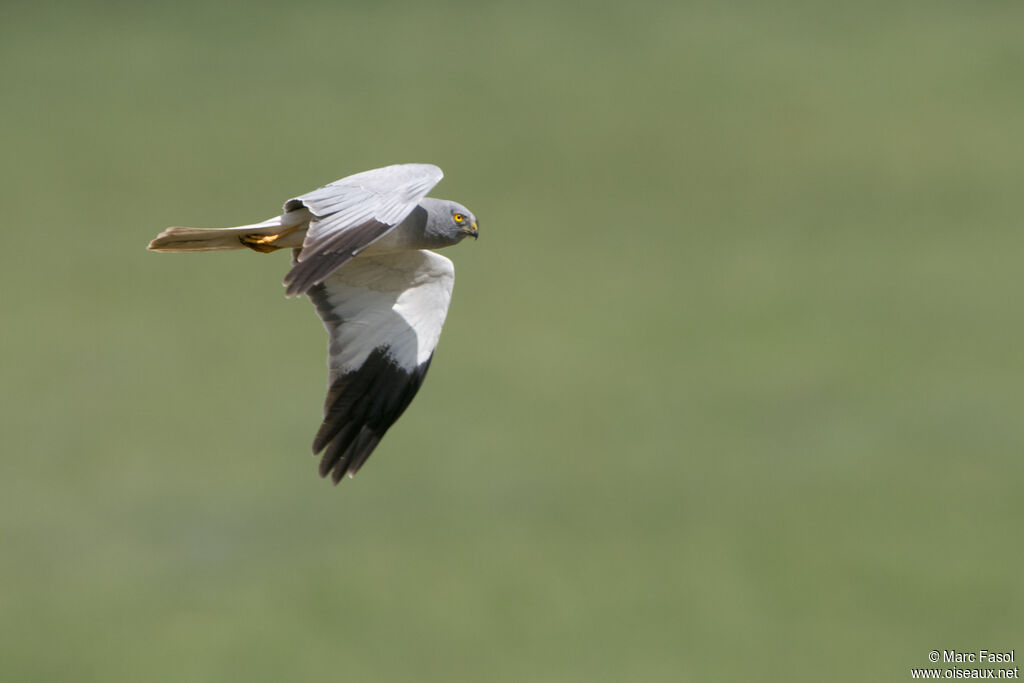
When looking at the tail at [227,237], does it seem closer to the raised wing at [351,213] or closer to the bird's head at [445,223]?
the raised wing at [351,213]

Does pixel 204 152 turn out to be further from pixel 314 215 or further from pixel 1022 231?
pixel 314 215

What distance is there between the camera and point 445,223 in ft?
47.3

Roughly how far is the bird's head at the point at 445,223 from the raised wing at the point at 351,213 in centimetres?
79

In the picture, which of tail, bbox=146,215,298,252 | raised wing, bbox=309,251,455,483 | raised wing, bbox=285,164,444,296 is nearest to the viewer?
raised wing, bbox=285,164,444,296

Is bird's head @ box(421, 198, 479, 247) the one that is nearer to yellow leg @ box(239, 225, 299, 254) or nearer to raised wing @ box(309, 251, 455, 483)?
raised wing @ box(309, 251, 455, 483)

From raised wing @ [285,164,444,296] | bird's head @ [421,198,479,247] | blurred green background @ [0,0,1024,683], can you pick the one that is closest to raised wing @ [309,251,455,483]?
bird's head @ [421,198,479,247]

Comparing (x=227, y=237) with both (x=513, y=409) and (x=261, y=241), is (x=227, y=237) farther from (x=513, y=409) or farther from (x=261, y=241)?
(x=513, y=409)

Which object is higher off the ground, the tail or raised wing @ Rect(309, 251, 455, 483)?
the tail

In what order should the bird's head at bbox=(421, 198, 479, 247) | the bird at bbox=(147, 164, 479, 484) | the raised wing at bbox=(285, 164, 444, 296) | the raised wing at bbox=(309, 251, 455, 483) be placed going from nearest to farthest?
the raised wing at bbox=(285, 164, 444, 296), the bird at bbox=(147, 164, 479, 484), the bird's head at bbox=(421, 198, 479, 247), the raised wing at bbox=(309, 251, 455, 483)

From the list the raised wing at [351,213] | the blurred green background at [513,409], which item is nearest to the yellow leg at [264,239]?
the raised wing at [351,213]

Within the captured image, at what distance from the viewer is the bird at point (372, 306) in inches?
554

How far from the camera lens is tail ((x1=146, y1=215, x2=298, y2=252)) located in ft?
45.4

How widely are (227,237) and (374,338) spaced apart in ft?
5.72

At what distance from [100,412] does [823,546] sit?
2072 centimetres
